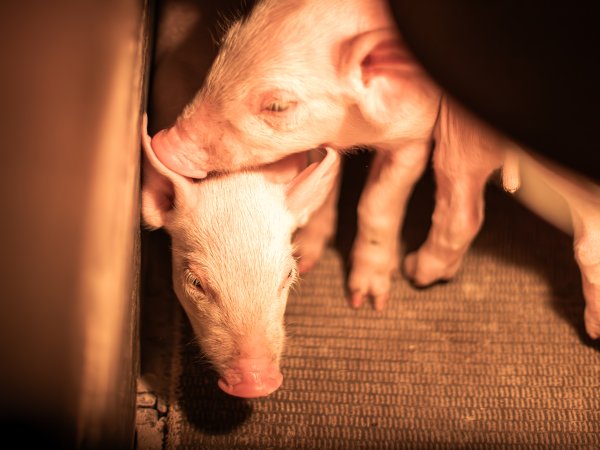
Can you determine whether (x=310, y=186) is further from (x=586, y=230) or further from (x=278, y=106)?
(x=586, y=230)

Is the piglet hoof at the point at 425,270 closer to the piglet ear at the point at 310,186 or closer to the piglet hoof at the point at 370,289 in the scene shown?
the piglet hoof at the point at 370,289

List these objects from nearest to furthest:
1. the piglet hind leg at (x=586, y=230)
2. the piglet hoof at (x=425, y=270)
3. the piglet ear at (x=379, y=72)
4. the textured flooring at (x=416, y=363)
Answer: the piglet ear at (x=379, y=72) < the piglet hind leg at (x=586, y=230) < the textured flooring at (x=416, y=363) < the piglet hoof at (x=425, y=270)

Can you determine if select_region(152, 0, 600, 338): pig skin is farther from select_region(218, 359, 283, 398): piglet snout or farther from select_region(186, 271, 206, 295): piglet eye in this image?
select_region(218, 359, 283, 398): piglet snout

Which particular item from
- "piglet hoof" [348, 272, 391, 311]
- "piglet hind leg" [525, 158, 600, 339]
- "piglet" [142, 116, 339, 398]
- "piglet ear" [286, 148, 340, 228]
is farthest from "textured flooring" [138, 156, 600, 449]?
"piglet ear" [286, 148, 340, 228]

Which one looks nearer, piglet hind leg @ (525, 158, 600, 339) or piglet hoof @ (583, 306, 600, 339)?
piglet hind leg @ (525, 158, 600, 339)

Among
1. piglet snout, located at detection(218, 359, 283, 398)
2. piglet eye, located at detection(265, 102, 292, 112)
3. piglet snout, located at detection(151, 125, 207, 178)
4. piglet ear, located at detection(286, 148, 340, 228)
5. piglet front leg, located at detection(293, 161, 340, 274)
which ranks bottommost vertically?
piglet front leg, located at detection(293, 161, 340, 274)

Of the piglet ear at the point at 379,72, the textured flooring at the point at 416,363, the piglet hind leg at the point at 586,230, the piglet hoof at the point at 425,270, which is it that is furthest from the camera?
the piglet hoof at the point at 425,270

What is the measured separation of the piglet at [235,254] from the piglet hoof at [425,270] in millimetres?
422

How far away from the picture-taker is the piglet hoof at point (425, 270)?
1.71 meters

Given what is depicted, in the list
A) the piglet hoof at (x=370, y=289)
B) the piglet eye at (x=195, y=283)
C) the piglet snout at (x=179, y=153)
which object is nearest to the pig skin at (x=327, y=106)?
the piglet snout at (x=179, y=153)

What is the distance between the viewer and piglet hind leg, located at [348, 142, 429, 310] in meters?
1.60

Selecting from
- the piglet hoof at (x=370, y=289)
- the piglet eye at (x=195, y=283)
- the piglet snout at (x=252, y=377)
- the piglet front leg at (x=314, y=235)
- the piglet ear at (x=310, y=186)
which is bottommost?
the piglet hoof at (x=370, y=289)

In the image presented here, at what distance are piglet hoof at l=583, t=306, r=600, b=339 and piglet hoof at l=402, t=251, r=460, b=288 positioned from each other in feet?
1.04

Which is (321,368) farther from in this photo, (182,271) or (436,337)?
(182,271)
